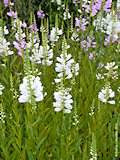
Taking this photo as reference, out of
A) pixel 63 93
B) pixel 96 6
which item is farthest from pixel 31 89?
pixel 96 6

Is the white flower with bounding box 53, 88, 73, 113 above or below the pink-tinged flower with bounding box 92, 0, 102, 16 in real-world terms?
below

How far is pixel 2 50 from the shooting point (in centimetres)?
317

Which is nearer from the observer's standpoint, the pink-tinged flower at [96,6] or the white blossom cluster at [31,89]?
the white blossom cluster at [31,89]

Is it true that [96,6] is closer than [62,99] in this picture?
No

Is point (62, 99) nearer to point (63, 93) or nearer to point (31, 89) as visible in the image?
point (63, 93)

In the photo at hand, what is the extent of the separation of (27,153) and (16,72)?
1.01 metres

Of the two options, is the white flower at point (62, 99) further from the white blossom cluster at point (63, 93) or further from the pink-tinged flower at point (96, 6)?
the pink-tinged flower at point (96, 6)

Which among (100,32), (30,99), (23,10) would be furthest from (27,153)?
(23,10)

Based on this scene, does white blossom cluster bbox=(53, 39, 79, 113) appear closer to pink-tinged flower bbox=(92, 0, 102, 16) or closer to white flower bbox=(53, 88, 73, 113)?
white flower bbox=(53, 88, 73, 113)

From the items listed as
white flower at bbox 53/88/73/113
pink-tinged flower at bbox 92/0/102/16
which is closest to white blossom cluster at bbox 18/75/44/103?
white flower at bbox 53/88/73/113

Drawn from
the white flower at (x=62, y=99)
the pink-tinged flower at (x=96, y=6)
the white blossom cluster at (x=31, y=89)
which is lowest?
the white flower at (x=62, y=99)

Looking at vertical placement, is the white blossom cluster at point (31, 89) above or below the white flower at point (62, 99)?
above

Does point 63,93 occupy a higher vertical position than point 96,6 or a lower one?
lower

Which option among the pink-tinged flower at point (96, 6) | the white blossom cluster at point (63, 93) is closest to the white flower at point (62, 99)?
the white blossom cluster at point (63, 93)
